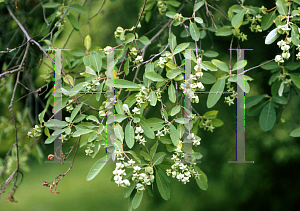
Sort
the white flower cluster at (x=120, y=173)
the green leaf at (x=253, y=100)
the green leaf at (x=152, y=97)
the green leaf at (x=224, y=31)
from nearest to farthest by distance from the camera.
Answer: the white flower cluster at (x=120, y=173) < the green leaf at (x=152, y=97) < the green leaf at (x=224, y=31) < the green leaf at (x=253, y=100)

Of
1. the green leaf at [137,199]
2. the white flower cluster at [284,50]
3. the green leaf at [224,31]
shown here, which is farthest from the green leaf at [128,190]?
the green leaf at [224,31]

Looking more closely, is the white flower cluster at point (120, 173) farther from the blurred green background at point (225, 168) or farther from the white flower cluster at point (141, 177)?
the blurred green background at point (225, 168)

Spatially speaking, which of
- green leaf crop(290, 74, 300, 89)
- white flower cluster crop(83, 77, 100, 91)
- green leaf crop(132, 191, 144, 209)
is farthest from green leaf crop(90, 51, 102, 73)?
green leaf crop(290, 74, 300, 89)

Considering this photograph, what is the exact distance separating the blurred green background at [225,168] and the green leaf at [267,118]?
0.56 m

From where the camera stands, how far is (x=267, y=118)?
1081 millimetres

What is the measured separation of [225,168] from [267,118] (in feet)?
2.71

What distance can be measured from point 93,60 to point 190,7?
3.38 ft

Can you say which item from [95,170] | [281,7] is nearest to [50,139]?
[95,170]

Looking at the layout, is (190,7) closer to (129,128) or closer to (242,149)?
(242,149)

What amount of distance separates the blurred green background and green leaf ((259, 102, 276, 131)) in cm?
56

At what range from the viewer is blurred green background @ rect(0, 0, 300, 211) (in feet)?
5.41

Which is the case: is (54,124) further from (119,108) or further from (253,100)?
(253,100)

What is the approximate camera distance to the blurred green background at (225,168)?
1648 mm

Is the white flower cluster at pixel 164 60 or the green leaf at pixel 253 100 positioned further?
the green leaf at pixel 253 100
